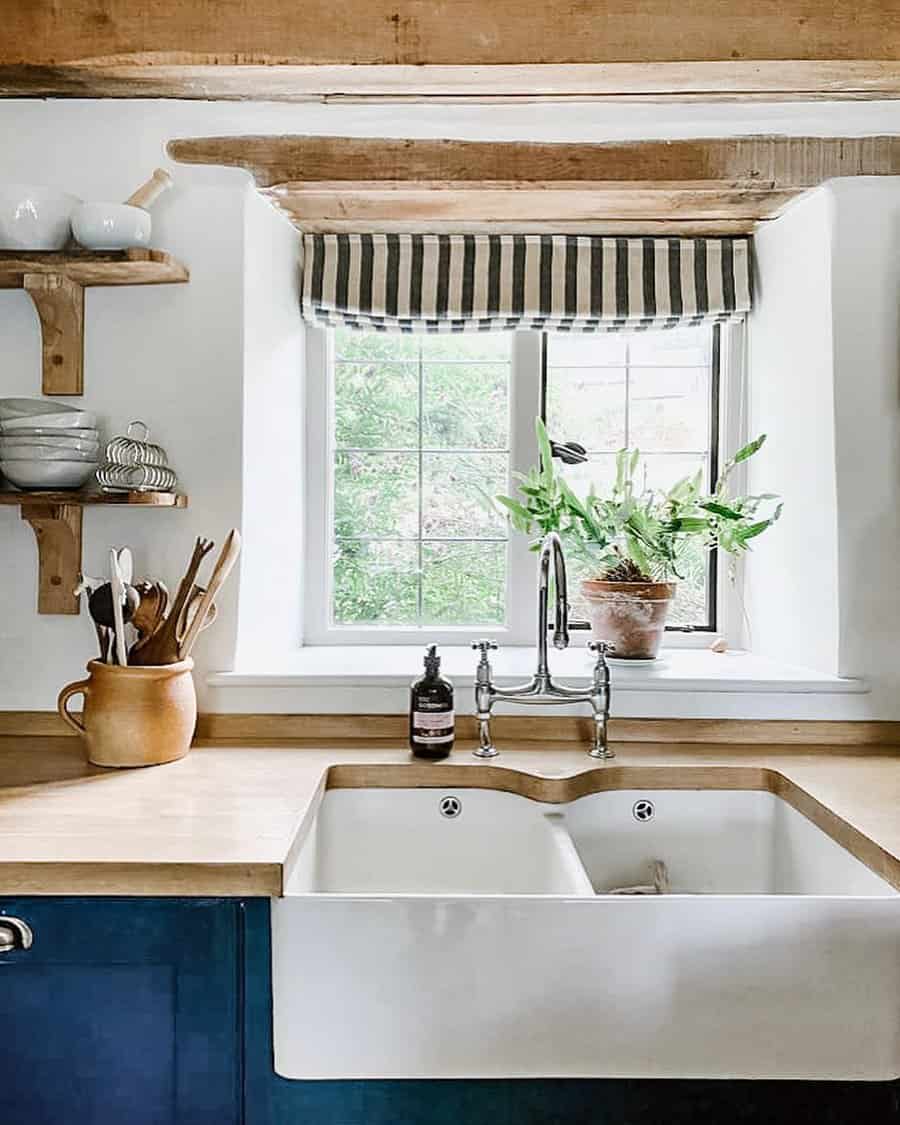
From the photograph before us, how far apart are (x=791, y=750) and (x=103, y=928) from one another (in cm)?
123

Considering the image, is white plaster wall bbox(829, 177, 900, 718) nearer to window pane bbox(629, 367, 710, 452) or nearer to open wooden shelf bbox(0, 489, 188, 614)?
window pane bbox(629, 367, 710, 452)

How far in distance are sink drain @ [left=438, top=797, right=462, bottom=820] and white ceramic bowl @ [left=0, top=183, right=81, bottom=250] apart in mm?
1163

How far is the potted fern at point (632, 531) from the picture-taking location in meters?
2.03

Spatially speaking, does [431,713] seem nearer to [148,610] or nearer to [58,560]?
[148,610]

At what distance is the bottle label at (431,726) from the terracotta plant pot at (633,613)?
17.8 inches

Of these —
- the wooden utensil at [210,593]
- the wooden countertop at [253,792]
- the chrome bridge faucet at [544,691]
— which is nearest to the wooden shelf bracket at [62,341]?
the wooden utensil at [210,593]

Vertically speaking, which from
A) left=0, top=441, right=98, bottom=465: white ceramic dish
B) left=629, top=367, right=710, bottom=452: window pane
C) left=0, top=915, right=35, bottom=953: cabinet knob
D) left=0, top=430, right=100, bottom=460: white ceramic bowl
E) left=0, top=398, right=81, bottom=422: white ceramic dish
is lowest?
left=0, top=915, right=35, bottom=953: cabinet knob

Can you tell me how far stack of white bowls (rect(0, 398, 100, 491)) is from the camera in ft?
5.61

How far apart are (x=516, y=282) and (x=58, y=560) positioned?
Result: 3.60 ft

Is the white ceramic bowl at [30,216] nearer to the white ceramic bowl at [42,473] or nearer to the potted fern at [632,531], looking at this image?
the white ceramic bowl at [42,473]

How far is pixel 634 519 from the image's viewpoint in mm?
2045

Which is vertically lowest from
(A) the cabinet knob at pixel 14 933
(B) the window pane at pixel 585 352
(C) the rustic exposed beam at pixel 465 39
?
(A) the cabinet knob at pixel 14 933

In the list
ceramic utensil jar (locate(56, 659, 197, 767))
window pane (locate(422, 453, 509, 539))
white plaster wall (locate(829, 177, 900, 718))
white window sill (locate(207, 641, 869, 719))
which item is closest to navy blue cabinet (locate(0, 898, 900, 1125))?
ceramic utensil jar (locate(56, 659, 197, 767))

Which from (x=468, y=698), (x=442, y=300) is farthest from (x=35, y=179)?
(x=468, y=698)
